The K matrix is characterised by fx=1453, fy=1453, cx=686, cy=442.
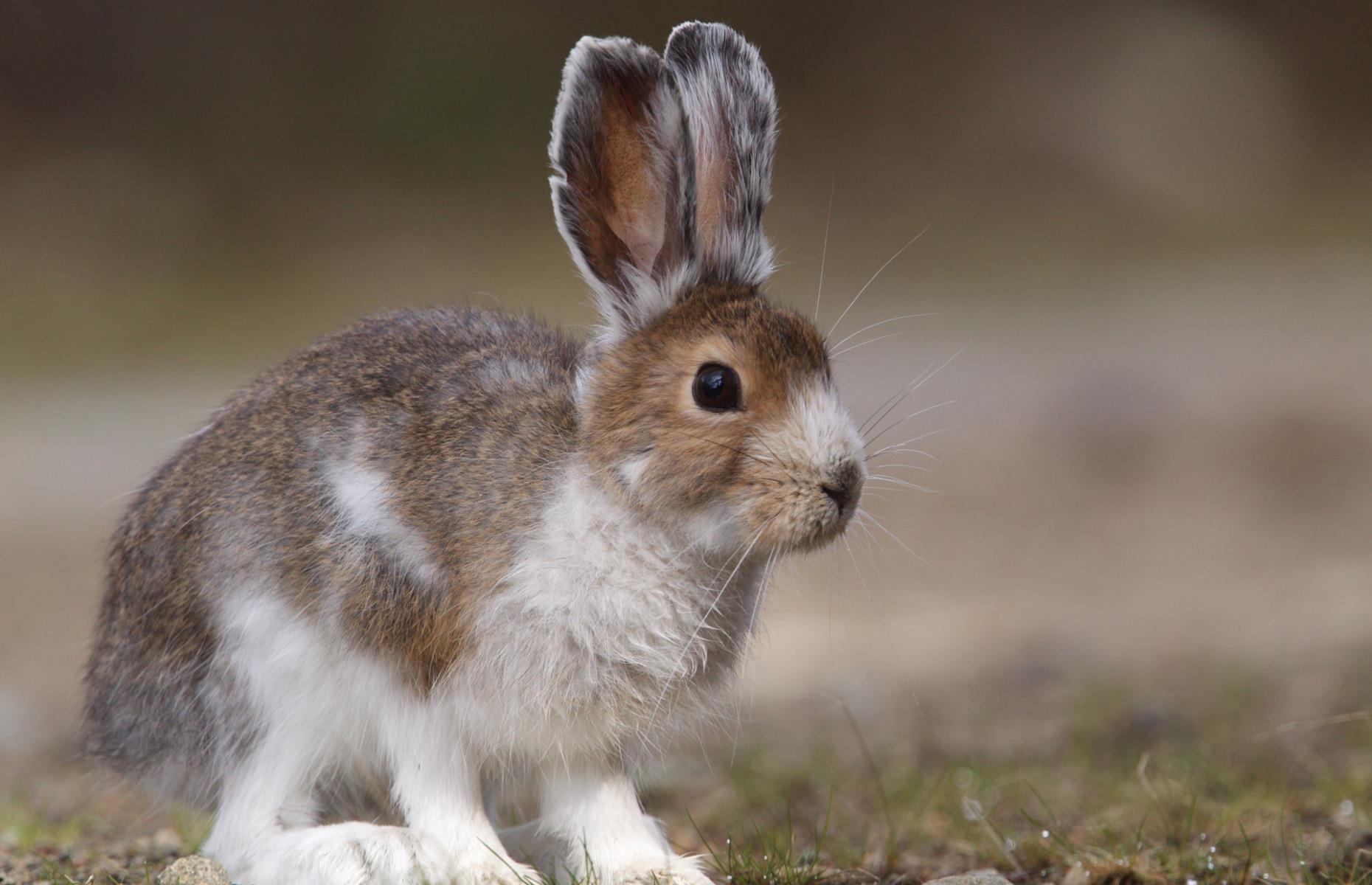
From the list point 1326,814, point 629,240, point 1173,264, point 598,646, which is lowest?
point 1326,814

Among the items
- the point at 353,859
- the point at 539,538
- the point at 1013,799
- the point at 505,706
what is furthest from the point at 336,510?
the point at 1013,799

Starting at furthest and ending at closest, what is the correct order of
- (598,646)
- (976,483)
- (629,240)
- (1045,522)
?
(976,483) → (1045,522) → (629,240) → (598,646)

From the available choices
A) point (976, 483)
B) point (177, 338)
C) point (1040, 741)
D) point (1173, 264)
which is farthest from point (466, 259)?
point (1040, 741)

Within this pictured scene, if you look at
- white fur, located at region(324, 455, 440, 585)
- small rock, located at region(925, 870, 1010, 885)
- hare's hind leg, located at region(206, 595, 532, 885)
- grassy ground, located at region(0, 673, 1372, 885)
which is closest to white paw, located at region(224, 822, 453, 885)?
hare's hind leg, located at region(206, 595, 532, 885)

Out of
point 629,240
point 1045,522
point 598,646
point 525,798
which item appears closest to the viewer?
point 598,646

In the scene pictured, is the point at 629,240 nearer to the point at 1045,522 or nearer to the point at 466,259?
the point at 1045,522

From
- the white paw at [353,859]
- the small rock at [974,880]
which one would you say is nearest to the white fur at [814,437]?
the small rock at [974,880]

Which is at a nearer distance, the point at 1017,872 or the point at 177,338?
the point at 1017,872
